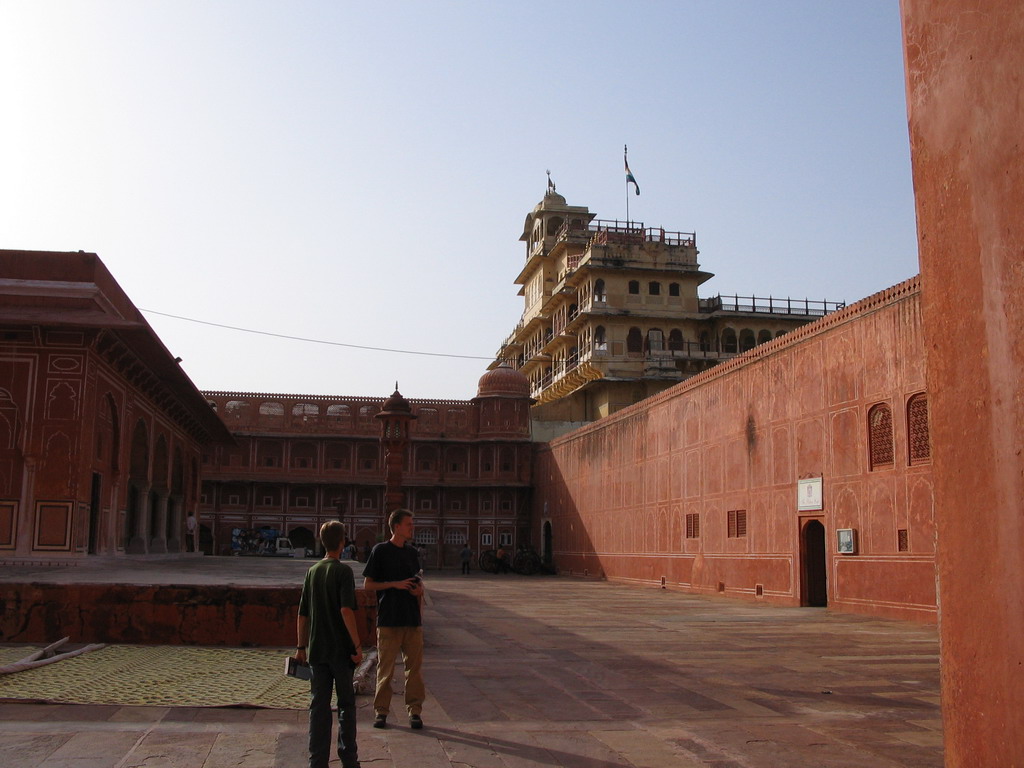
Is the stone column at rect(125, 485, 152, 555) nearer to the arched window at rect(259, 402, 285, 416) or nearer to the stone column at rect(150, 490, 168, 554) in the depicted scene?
the stone column at rect(150, 490, 168, 554)

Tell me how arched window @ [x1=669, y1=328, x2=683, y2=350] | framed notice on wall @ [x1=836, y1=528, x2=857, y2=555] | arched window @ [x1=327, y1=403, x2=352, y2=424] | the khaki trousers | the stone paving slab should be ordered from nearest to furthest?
1. the stone paving slab
2. the khaki trousers
3. framed notice on wall @ [x1=836, y1=528, x2=857, y2=555]
4. arched window @ [x1=327, y1=403, x2=352, y2=424]
5. arched window @ [x1=669, y1=328, x2=683, y2=350]

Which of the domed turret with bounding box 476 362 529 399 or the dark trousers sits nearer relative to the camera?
the dark trousers

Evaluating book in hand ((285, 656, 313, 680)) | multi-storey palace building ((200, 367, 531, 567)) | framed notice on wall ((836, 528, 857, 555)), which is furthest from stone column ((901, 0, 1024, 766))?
multi-storey palace building ((200, 367, 531, 567))

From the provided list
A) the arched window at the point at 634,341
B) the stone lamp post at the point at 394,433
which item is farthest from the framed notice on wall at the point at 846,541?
the arched window at the point at 634,341

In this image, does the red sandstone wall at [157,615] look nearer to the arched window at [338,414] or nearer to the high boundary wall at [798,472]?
the high boundary wall at [798,472]

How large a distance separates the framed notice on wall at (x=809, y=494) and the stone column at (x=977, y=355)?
52.5 feet

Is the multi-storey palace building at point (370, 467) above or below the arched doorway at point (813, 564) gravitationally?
above

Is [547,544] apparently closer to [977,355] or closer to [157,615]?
[157,615]

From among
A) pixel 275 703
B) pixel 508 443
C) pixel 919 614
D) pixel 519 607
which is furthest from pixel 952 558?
pixel 508 443

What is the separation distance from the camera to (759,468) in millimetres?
21469

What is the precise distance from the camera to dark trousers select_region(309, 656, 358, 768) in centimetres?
490

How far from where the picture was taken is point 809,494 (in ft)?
62.8

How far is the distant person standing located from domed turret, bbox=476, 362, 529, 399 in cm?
4248

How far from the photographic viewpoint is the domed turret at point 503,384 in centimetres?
4819
